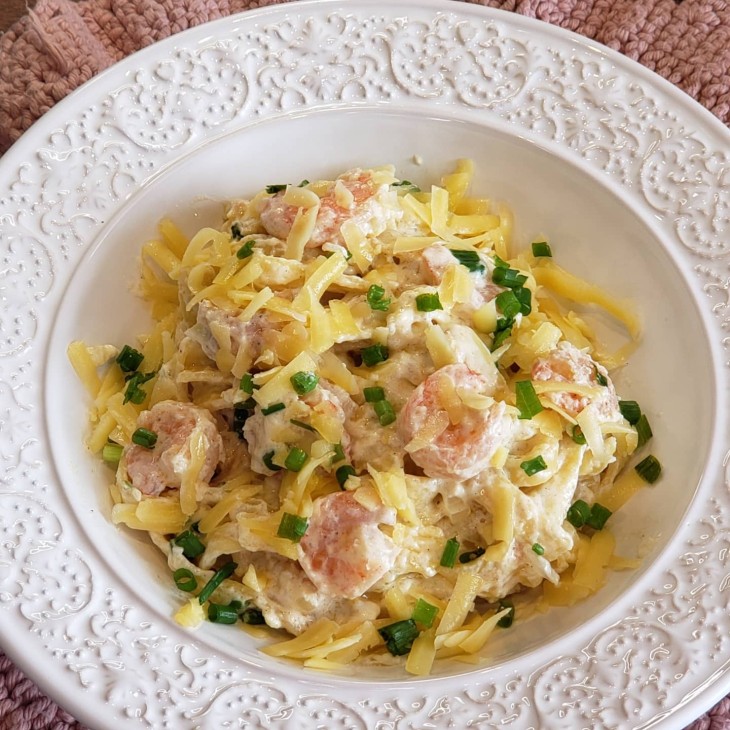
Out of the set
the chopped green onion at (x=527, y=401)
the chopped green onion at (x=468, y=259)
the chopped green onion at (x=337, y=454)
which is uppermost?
the chopped green onion at (x=468, y=259)

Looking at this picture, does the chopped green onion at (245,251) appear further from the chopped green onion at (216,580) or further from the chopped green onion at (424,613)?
the chopped green onion at (424,613)

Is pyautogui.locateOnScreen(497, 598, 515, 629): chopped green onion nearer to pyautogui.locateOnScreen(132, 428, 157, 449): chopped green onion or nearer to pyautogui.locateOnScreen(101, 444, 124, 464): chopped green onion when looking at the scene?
pyautogui.locateOnScreen(132, 428, 157, 449): chopped green onion

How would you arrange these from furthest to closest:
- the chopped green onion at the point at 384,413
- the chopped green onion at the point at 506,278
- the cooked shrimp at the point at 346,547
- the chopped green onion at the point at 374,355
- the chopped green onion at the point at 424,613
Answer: the chopped green onion at the point at 506,278 < the chopped green onion at the point at 374,355 < the chopped green onion at the point at 384,413 < the chopped green onion at the point at 424,613 < the cooked shrimp at the point at 346,547

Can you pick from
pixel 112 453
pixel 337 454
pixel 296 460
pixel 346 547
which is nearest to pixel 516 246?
pixel 337 454

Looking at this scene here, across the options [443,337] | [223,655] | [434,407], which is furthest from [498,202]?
[223,655]

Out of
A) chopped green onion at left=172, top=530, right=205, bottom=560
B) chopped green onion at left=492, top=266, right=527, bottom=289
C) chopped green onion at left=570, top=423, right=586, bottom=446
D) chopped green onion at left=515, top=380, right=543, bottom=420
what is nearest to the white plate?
chopped green onion at left=172, top=530, right=205, bottom=560

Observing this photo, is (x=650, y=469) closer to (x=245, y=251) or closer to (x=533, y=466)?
(x=533, y=466)

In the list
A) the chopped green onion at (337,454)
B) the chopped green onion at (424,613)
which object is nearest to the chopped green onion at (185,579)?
the chopped green onion at (337,454)
